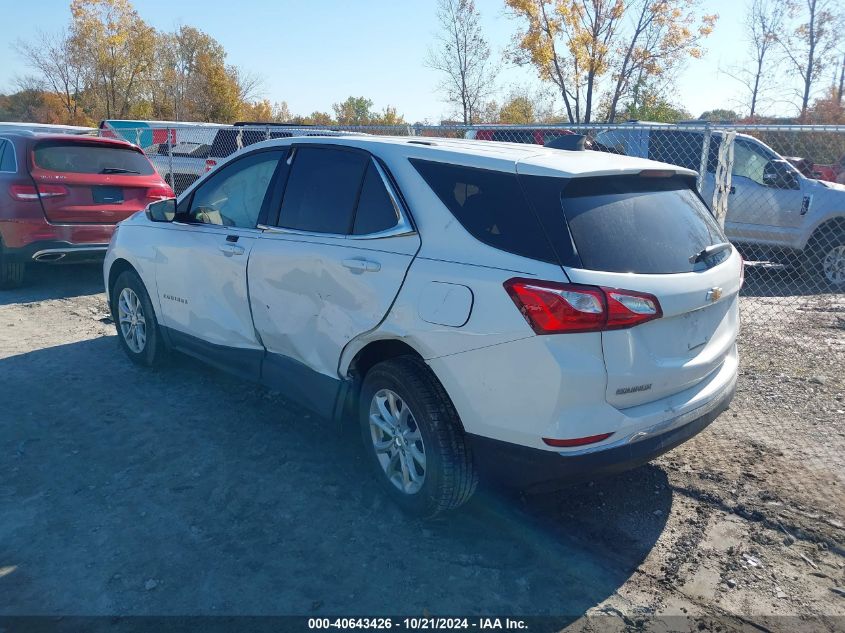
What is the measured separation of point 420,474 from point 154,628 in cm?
135

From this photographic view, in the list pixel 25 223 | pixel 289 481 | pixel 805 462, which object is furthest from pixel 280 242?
pixel 25 223

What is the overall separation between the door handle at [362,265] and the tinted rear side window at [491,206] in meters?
0.47

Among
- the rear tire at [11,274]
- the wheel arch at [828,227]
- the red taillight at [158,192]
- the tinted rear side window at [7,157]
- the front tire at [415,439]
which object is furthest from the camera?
the wheel arch at [828,227]

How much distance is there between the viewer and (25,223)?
796 centimetres

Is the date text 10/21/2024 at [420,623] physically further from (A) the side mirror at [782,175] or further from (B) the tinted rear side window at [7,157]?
(A) the side mirror at [782,175]

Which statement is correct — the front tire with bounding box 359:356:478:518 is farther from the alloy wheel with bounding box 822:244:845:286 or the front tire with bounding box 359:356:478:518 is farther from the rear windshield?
the alloy wheel with bounding box 822:244:845:286

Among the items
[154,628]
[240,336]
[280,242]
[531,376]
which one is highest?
[280,242]

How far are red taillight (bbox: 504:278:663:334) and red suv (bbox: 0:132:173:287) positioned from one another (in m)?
6.88

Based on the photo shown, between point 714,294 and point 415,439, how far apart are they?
5.20ft

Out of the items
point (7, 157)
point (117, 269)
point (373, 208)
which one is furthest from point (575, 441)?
point (7, 157)

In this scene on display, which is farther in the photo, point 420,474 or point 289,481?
point 289,481

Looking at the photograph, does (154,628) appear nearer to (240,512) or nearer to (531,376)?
(240,512)

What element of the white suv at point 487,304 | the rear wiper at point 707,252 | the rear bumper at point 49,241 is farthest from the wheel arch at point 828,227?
the rear bumper at point 49,241

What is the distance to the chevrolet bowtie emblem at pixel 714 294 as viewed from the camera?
10.9 feet
